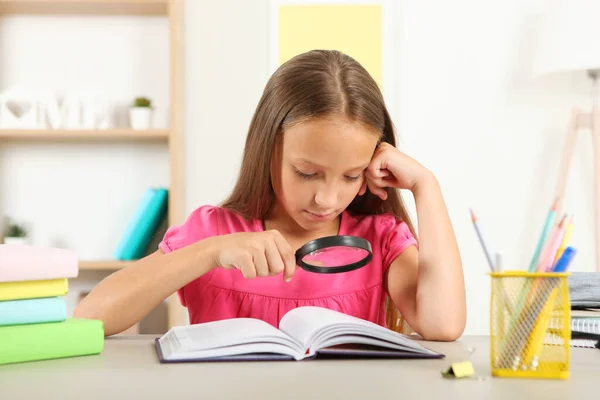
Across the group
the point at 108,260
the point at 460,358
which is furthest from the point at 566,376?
the point at 108,260

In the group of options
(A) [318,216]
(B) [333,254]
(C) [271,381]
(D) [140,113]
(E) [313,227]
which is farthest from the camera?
(D) [140,113]

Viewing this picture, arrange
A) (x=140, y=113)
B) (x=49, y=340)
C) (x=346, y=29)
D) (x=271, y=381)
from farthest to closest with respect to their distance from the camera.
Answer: (x=346, y=29), (x=140, y=113), (x=49, y=340), (x=271, y=381)

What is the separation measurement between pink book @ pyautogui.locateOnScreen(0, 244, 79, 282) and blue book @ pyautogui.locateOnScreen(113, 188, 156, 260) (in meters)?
2.07

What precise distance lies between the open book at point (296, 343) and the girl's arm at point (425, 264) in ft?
1.04

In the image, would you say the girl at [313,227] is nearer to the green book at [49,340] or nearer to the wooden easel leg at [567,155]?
the green book at [49,340]

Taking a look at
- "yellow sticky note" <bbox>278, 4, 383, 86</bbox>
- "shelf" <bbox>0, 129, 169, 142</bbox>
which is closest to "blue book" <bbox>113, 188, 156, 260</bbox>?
"shelf" <bbox>0, 129, 169, 142</bbox>

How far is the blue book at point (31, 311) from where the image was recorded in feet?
3.23

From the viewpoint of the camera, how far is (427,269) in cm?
144

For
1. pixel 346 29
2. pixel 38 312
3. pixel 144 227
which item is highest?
pixel 346 29

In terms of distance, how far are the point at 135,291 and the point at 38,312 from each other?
1.28 ft

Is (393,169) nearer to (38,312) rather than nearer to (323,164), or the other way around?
(323,164)

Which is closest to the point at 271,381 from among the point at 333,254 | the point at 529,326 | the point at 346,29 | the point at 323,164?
the point at 529,326

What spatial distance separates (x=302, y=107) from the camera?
58.1 inches

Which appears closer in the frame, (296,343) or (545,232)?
(545,232)
